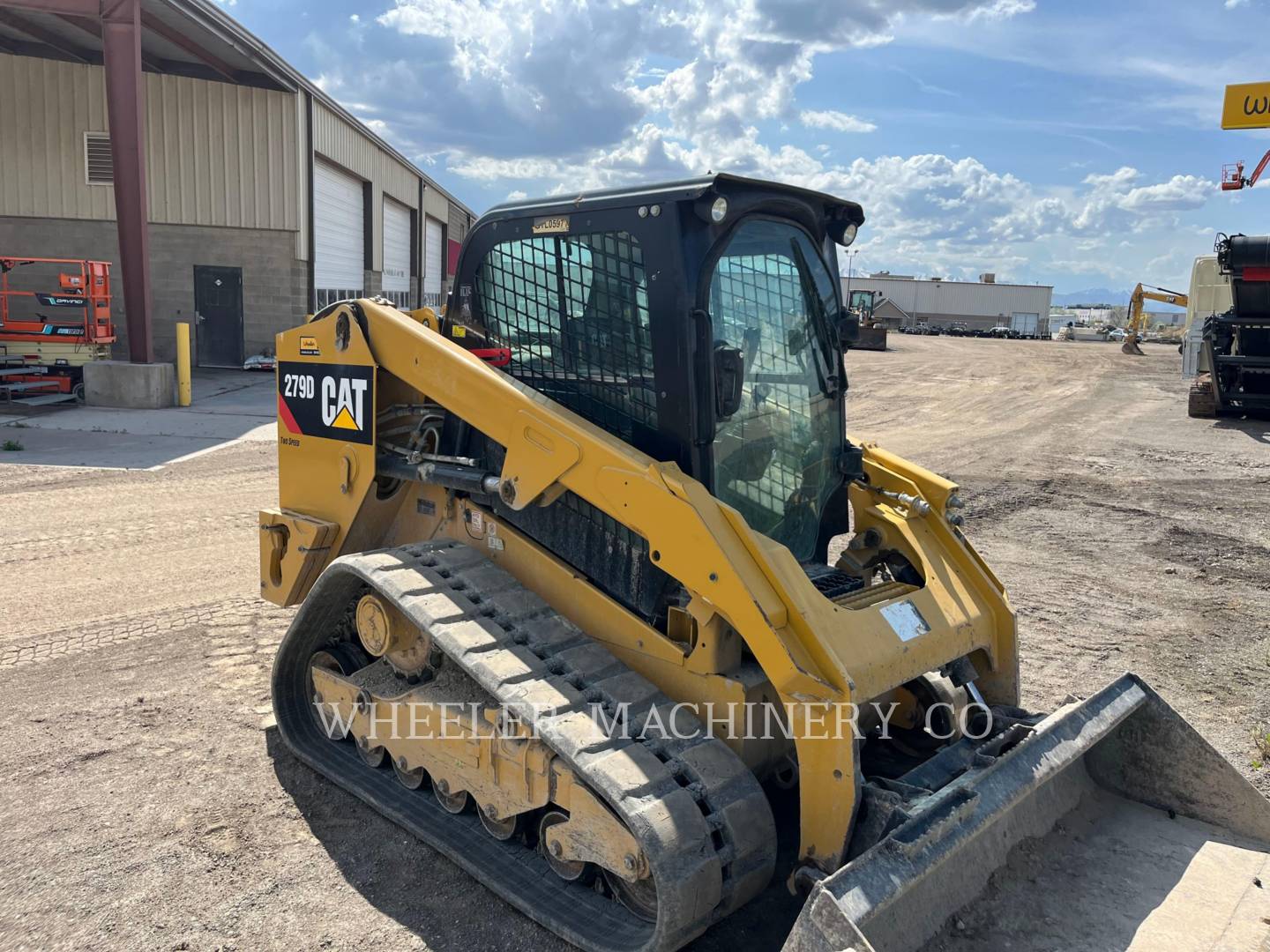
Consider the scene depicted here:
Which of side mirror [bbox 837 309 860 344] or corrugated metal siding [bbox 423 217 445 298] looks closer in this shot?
side mirror [bbox 837 309 860 344]

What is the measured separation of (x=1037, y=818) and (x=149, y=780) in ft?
11.5

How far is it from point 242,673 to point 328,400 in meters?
1.74

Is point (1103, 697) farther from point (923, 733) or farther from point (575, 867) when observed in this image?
point (575, 867)

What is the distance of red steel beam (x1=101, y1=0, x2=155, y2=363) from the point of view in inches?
575

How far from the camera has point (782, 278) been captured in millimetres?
3938

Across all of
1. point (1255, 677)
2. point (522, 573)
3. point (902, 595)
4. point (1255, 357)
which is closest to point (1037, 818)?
point (902, 595)

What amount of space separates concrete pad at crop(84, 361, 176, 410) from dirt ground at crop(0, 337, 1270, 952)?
4538mm

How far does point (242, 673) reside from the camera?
17.2 ft

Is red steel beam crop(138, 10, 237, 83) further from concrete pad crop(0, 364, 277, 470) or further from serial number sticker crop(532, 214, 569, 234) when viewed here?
serial number sticker crop(532, 214, 569, 234)

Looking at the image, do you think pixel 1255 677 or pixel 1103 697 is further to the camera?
pixel 1255 677

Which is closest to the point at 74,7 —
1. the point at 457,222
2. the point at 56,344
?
the point at 56,344

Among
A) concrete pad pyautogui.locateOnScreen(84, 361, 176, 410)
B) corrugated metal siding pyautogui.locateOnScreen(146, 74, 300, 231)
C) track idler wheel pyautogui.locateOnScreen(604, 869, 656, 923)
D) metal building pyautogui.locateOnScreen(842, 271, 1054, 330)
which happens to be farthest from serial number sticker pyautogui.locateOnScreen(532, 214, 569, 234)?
metal building pyautogui.locateOnScreen(842, 271, 1054, 330)

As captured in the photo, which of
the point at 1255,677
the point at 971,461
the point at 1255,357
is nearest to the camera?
the point at 1255,677

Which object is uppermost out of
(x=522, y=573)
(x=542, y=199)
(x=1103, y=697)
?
(x=542, y=199)
